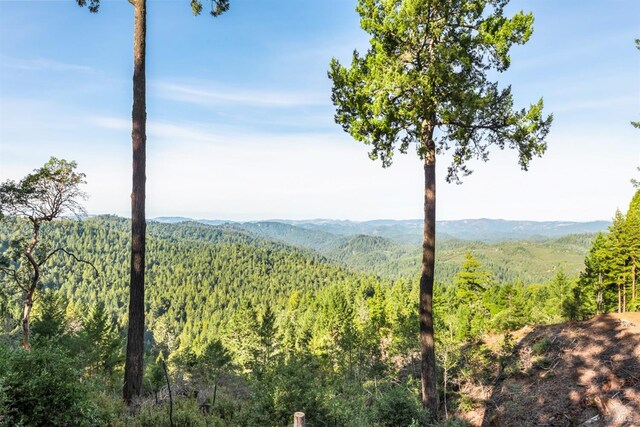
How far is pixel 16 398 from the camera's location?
382 cm

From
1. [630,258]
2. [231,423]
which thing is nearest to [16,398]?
[231,423]

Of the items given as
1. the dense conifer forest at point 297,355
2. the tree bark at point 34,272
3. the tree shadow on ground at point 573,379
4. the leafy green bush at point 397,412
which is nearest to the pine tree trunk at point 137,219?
the dense conifer forest at point 297,355

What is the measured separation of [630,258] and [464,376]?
2453 centimetres

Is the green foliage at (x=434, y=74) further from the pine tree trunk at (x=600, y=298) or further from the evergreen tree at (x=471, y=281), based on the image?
the pine tree trunk at (x=600, y=298)

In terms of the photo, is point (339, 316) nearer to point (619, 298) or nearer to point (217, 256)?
point (619, 298)

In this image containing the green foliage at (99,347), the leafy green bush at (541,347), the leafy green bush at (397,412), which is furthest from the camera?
the green foliage at (99,347)

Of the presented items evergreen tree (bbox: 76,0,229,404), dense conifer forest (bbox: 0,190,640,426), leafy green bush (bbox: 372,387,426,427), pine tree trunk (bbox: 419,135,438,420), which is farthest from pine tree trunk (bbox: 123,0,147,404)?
pine tree trunk (bbox: 419,135,438,420)

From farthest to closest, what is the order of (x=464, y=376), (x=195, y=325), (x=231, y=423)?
(x=195, y=325)
(x=464, y=376)
(x=231, y=423)

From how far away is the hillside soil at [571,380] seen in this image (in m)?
7.61

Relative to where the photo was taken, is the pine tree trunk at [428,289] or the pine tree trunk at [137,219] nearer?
the pine tree trunk at [137,219]

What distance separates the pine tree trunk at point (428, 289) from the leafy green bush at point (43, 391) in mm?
5910

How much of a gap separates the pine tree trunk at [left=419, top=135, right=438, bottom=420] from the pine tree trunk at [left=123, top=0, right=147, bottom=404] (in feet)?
18.4

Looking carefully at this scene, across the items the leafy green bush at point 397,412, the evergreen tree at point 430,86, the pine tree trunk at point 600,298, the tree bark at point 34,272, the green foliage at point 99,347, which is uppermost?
the evergreen tree at point 430,86

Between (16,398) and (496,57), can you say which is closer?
(16,398)
